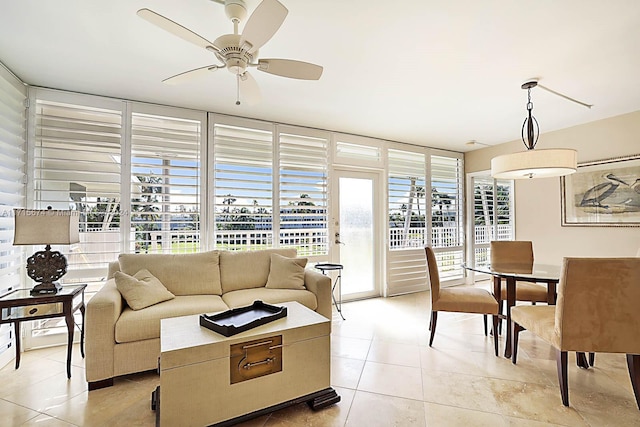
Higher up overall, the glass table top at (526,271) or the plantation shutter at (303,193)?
the plantation shutter at (303,193)

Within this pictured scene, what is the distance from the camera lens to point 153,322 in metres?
2.32

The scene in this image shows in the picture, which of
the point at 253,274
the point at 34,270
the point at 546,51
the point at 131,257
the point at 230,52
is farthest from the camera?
the point at 253,274

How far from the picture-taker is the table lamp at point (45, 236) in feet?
7.52

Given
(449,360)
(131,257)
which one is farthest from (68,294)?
(449,360)

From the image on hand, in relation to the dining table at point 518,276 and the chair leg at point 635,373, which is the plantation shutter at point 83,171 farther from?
the chair leg at point 635,373

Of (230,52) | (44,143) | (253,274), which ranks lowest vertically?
(253,274)

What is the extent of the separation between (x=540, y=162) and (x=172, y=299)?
3.18 metres

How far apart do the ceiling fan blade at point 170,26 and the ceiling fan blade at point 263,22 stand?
22 cm

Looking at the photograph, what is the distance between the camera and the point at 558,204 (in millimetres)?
4242

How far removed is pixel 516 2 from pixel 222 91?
94.1 inches

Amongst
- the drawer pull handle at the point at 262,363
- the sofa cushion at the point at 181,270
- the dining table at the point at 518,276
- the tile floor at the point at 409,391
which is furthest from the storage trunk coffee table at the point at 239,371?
the dining table at the point at 518,276

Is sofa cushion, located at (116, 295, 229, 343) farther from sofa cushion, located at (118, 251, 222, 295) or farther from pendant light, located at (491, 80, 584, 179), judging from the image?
pendant light, located at (491, 80, 584, 179)

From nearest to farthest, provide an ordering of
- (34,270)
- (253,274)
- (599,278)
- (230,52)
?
(230,52) → (599,278) → (34,270) → (253,274)

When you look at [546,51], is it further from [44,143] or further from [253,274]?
[44,143]
